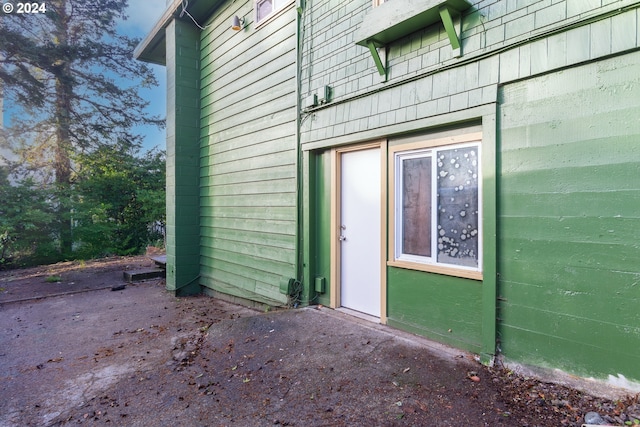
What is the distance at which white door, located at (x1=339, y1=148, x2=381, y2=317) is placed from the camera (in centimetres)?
400

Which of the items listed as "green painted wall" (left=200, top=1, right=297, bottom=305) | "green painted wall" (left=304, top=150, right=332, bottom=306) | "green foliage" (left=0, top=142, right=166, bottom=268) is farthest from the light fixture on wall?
"green foliage" (left=0, top=142, right=166, bottom=268)

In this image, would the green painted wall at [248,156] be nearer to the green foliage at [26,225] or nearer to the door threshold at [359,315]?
the door threshold at [359,315]

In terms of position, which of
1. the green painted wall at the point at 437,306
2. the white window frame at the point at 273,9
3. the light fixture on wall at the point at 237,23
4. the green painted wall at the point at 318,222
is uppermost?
the light fixture on wall at the point at 237,23

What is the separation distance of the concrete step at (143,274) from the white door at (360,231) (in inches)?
238

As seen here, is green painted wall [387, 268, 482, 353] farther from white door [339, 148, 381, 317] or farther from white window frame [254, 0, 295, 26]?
white window frame [254, 0, 295, 26]

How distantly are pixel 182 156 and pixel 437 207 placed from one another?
17.8ft

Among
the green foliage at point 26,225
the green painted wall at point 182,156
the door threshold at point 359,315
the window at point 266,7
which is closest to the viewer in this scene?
the door threshold at point 359,315

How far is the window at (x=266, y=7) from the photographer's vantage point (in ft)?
17.2

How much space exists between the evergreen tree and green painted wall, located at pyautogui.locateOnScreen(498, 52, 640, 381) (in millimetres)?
12396

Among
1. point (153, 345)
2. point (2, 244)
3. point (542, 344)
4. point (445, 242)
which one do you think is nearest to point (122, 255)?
point (2, 244)

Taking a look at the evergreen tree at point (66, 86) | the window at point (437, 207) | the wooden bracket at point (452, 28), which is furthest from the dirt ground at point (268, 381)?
the evergreen tree at point (66, 86)

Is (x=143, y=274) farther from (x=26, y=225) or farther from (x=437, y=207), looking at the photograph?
(x=437, y=207)

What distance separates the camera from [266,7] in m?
5.58

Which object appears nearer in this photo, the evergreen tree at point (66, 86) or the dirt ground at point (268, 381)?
the dirt ground at point (268, 381)
